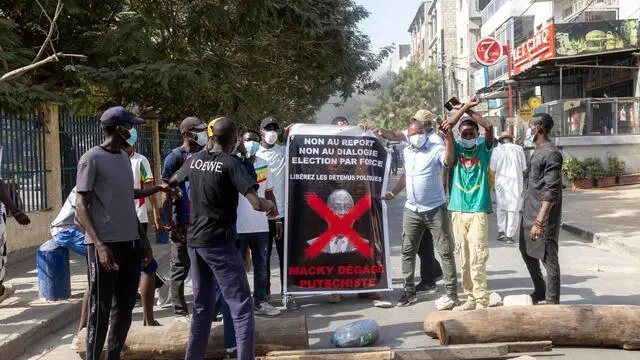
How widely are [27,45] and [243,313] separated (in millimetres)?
8945

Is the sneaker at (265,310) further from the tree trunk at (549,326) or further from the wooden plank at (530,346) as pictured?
the wooden plank at (530,346)

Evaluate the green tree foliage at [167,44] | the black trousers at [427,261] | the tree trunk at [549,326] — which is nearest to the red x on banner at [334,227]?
the black trousers at [427,261]

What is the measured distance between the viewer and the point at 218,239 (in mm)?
4523

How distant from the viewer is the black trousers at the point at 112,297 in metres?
4.53

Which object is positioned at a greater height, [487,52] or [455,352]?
[487,52]

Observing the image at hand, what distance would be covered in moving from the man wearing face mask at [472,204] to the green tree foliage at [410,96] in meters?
53.3

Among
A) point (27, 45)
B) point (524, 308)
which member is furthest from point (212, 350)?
point (27, 45)

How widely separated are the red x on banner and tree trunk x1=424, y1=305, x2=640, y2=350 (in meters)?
1.91

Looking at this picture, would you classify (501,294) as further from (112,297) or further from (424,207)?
(112,297)

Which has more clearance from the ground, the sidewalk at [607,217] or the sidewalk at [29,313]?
the sidewalk at [607,217]

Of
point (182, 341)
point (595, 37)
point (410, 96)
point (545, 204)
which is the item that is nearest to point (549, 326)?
point (545, 204)

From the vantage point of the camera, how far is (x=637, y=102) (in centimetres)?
2297

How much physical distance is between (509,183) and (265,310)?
19.4 ft

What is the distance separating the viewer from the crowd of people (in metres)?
4.52
